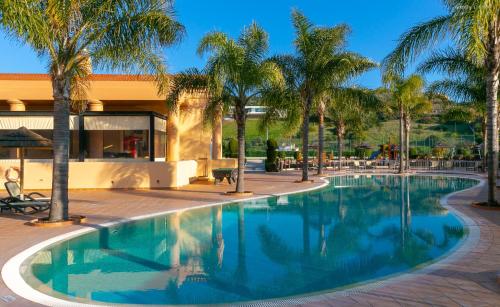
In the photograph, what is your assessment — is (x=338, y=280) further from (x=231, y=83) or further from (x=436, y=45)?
(x=231, y=83)

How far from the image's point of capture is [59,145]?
8.91 metres

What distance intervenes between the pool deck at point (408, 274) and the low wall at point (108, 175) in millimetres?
2462

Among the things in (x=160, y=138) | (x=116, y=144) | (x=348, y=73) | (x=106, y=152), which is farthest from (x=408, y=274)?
(x=160, y=138)

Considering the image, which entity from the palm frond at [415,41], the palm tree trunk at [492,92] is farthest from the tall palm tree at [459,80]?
the palm frond at [415,41]

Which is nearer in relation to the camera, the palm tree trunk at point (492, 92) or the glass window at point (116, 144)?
the palm tree trunk at point (492, 92)

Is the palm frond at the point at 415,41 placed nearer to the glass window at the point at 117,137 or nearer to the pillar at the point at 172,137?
the glass window at the point at 117,137

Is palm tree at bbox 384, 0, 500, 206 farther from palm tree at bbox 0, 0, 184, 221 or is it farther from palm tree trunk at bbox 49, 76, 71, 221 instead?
palm tree trunk at bbox 49, 76, 71, 221

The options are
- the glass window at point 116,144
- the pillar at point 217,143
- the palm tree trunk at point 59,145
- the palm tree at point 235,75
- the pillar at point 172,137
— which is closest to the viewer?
the palm tree trunk at point 59,145

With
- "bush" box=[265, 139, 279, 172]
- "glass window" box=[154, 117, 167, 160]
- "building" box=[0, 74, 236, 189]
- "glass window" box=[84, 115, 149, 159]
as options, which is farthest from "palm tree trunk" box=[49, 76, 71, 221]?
"bush" box=[265, 139, 279, 172]

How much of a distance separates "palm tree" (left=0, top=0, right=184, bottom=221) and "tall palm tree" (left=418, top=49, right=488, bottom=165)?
7.06m

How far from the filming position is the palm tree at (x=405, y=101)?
22.6 metres

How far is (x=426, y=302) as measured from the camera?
4.17 metres

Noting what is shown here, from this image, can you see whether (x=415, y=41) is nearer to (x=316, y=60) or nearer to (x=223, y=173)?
(x=316, y=60)

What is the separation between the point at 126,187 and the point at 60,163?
7.37 meters
